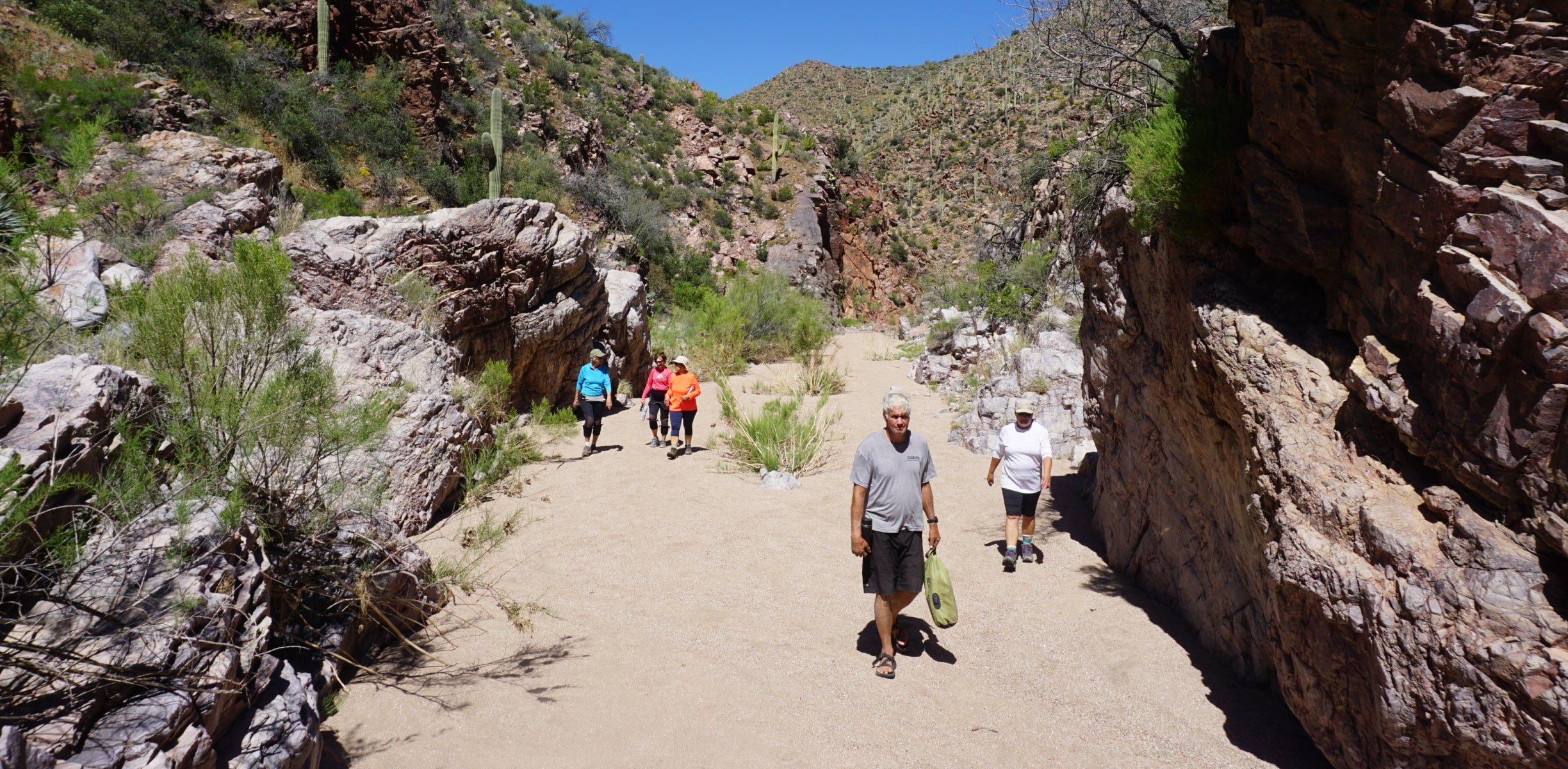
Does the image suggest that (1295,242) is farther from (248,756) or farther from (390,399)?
(390,399)

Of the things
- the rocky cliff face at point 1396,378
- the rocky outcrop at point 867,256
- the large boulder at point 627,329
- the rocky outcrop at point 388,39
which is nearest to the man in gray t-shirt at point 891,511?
the rocky cliff face at point 1396,378

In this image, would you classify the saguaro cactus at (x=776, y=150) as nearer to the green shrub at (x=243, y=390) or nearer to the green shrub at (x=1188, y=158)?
the green shrub at (x=1188, y=158)

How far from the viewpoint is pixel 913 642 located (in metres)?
4.64

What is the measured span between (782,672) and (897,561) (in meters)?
0.91

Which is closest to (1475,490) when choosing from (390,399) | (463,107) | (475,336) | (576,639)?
(576,639)

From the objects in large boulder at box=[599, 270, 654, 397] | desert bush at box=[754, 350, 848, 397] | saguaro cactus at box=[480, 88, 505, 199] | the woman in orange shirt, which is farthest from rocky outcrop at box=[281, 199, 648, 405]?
saguaro cactus at box=[480, 88, 505, 199]

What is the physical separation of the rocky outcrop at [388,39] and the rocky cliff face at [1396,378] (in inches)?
749

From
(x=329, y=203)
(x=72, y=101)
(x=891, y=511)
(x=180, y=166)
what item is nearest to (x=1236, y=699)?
(x=891, y=511)

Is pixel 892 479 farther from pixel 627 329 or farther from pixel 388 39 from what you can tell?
pixel 388 39

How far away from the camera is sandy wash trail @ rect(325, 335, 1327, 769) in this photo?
3.47 meters

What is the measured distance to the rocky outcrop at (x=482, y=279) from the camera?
24.9 feet

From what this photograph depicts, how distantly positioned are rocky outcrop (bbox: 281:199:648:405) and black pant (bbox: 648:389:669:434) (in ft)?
6.06

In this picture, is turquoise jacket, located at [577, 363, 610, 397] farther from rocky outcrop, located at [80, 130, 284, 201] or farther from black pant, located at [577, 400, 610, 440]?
rocky outcrop, located at [80, 130, 284, 201]

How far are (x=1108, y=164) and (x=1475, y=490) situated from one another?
3.88 meters
